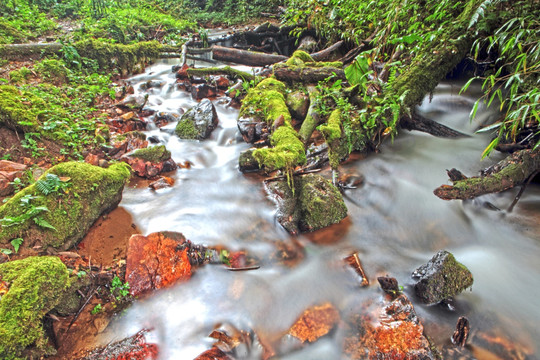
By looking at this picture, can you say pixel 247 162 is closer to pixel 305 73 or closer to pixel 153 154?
pixel 153 154

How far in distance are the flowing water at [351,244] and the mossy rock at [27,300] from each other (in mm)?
695

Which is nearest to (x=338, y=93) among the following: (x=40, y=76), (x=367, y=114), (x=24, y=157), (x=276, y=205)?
(x=367, y=114)

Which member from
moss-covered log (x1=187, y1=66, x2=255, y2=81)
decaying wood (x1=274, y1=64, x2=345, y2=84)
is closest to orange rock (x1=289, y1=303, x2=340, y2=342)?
decaying wood (x1=274, y1=64, x2=345, y2=84)

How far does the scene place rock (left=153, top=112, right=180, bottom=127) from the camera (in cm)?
693

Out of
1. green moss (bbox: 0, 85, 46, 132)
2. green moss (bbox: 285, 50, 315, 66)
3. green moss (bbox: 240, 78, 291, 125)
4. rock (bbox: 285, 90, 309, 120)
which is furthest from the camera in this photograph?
green moss (bbox: 285, 50, 315, 66)

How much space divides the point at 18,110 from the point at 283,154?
14.5 ft

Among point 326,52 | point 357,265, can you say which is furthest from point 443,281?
point 326,52

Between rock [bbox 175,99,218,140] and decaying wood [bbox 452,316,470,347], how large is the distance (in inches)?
225

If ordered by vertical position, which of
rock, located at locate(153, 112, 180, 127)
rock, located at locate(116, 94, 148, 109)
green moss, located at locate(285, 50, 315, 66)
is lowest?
rock, located at locate(153, 112, 180, 127)

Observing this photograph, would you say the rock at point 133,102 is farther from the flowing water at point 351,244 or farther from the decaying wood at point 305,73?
the decaying wood at point 305,73

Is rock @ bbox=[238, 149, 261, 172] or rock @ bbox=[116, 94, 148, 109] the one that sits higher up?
rock @ bbox=[116, 94, 148, 109]

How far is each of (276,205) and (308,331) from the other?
1.98 m

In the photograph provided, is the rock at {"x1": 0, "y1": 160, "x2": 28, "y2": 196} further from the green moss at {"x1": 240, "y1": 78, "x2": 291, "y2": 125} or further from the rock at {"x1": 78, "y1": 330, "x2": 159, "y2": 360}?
the green moss at {"x1": 240, "y1": 78, "x2": 291, "y2": 125}

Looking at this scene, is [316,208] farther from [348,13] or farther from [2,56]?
[2,56]
